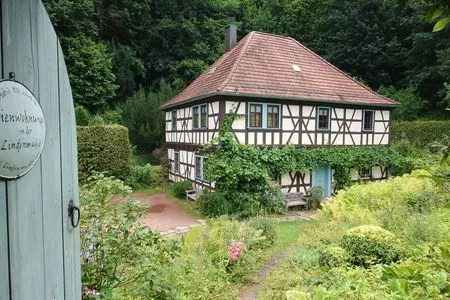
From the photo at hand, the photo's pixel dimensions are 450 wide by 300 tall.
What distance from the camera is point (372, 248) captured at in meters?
5.98

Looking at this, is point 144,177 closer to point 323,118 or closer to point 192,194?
point 192,194

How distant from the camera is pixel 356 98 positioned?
50.4 ft

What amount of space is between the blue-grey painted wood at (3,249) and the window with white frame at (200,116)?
1279 centimetres

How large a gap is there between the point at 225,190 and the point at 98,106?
41.9 feet

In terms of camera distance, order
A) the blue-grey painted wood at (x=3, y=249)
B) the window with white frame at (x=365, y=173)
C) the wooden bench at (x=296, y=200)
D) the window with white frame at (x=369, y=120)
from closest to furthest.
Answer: the blue-grey painted wood at (x=3, y=249)
the wooden bench at (x=296, y=200)
the window with white frame at (x=365, y=173)
the window with white frame at (x=369, y=120)

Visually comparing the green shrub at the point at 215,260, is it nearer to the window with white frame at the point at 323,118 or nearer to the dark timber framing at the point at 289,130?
the dark timber framing at the point at 289,130

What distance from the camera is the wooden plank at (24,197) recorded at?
4.25 feet

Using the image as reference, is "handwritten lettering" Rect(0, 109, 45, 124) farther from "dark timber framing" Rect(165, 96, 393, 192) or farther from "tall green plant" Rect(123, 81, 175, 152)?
"tall green plant" Rect(123, 81, 175, 152)

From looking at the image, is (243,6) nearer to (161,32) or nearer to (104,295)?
(161,32)

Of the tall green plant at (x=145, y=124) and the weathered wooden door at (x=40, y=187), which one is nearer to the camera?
the weathered wooden door at (x=40, y=187)

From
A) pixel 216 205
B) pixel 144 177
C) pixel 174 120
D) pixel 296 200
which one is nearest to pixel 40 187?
pixel 216 205

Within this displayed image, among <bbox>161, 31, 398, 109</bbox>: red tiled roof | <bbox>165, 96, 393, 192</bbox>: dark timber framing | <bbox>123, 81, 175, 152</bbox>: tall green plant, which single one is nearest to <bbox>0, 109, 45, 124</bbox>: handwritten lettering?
<bbox>161, 31, 398, 109</bbox>: red tiled roof

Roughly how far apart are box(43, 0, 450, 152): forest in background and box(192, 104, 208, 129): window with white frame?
7033 millimetres

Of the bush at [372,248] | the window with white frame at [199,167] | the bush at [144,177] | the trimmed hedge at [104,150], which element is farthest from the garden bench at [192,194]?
the bush at [372,248]
